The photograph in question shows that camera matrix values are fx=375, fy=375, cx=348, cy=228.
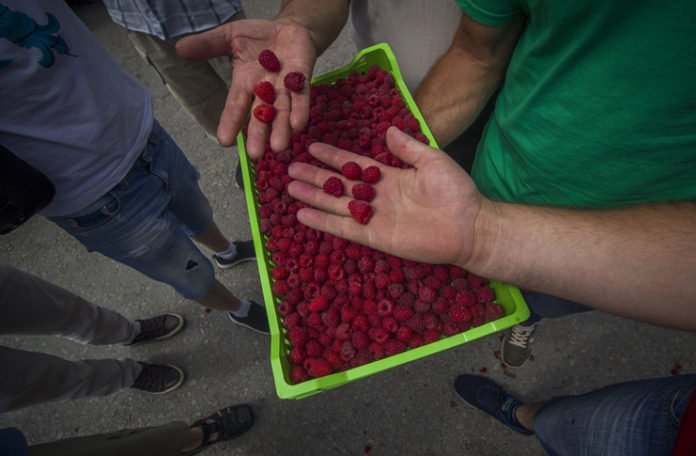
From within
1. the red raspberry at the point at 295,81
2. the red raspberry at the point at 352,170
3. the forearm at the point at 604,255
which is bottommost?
the red raspberry at the point at 352,170

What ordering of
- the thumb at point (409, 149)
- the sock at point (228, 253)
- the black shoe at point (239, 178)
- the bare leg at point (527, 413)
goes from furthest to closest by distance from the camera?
the black shoe at point (239, 178)
the sock at point (228, 253)
the bare leg at point (527, 413)
the thumb at point (409, 149)

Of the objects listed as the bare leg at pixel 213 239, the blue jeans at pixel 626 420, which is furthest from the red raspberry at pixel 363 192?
the bare leg at pixel 213 239

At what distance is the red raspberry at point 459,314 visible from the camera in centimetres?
86

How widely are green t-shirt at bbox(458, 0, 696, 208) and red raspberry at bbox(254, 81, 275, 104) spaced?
1.44 feet

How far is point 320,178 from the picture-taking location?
0.88 metres

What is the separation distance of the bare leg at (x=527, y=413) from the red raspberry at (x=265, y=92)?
1.18m

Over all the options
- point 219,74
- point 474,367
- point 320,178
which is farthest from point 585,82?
point 219,74

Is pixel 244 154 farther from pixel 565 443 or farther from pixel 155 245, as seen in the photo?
pixel 565 443

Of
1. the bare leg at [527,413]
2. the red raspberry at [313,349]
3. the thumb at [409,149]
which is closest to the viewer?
the thumb at [409,149]

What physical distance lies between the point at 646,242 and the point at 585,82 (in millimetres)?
270

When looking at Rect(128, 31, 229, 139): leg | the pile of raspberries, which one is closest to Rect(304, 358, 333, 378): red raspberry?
the pile of raspberries

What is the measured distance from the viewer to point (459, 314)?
2.82 ft

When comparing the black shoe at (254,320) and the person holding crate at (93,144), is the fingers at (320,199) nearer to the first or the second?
the person holding crate at (93,144)

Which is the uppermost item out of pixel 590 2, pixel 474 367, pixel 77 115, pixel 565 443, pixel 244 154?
pixel 590 2
